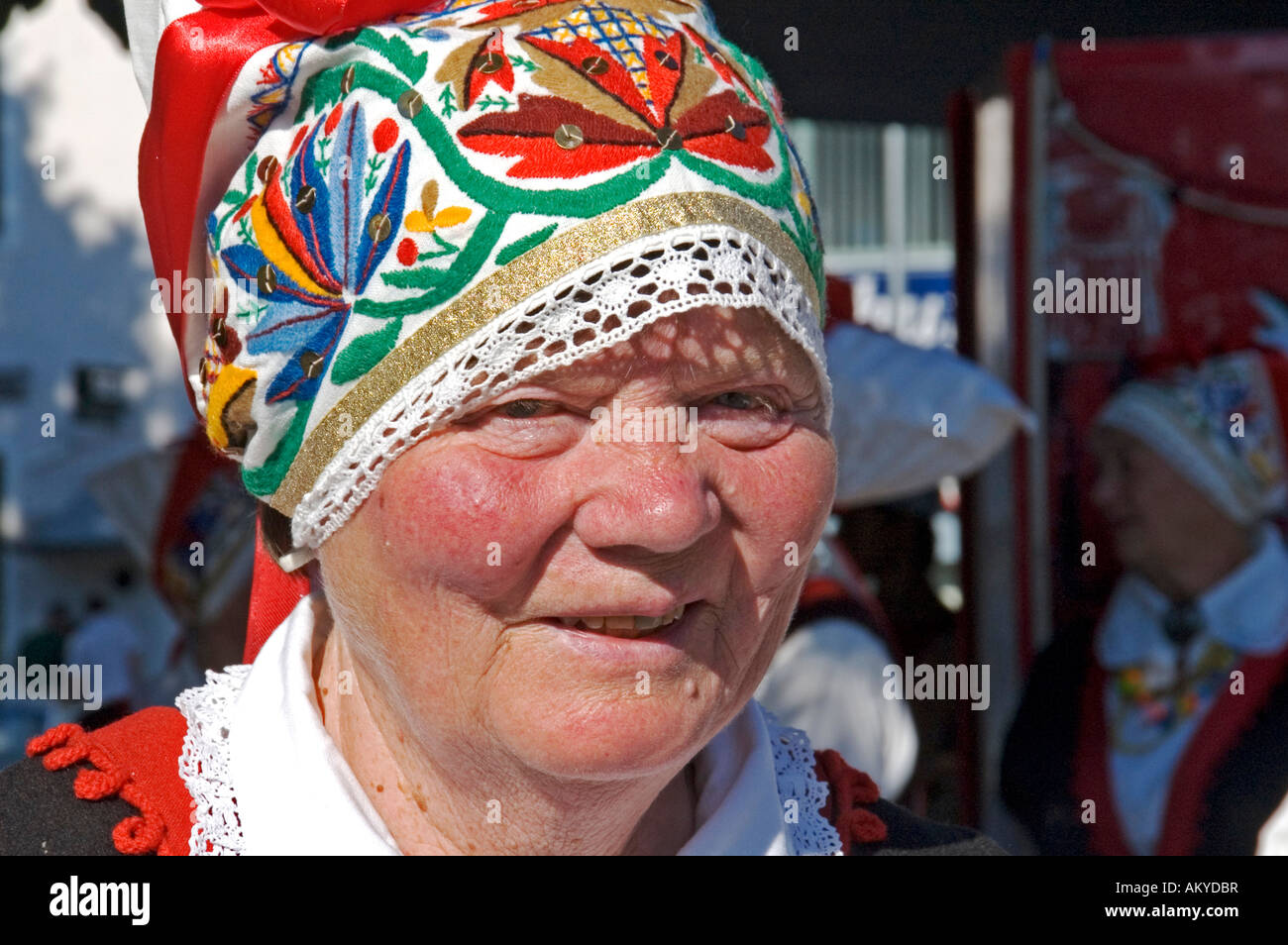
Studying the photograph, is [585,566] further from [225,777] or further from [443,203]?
[225,777]

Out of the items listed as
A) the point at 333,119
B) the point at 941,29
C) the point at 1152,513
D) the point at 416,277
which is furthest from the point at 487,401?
the point at 941,29

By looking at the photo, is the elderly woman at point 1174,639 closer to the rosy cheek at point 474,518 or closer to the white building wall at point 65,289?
the rosy cheek at point 474,518

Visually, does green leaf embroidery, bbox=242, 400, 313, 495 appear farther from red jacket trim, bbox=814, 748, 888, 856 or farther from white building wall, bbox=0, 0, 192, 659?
white building wall, bbox=0, 0, 192, 659

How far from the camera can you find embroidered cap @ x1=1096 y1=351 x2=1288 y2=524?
4.21 meters

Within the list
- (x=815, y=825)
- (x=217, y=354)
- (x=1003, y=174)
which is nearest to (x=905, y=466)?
Result: (x=1003, y=174)

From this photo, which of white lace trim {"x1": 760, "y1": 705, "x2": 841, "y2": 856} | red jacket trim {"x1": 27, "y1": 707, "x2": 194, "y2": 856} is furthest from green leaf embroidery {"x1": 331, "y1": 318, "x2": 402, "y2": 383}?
white lace trim {"x1": 760, "y1": 705, "x2": 841, "y2": 856}

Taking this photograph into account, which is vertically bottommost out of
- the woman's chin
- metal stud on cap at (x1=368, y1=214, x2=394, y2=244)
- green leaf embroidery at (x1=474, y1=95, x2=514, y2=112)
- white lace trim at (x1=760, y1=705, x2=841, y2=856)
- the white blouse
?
white lace trim at (x1=760, y1=705, x2=841, y2=856)

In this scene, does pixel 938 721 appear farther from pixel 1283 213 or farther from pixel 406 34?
pixel 406 34

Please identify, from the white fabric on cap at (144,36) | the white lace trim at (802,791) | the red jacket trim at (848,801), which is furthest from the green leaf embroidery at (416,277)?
the red jacket trim at (848,801)

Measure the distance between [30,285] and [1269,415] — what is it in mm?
14994

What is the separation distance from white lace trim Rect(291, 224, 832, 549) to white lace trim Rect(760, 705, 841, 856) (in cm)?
77

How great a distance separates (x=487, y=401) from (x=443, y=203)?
0.22 m

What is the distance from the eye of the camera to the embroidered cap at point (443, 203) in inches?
52.4

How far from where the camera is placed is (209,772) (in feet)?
5.21
